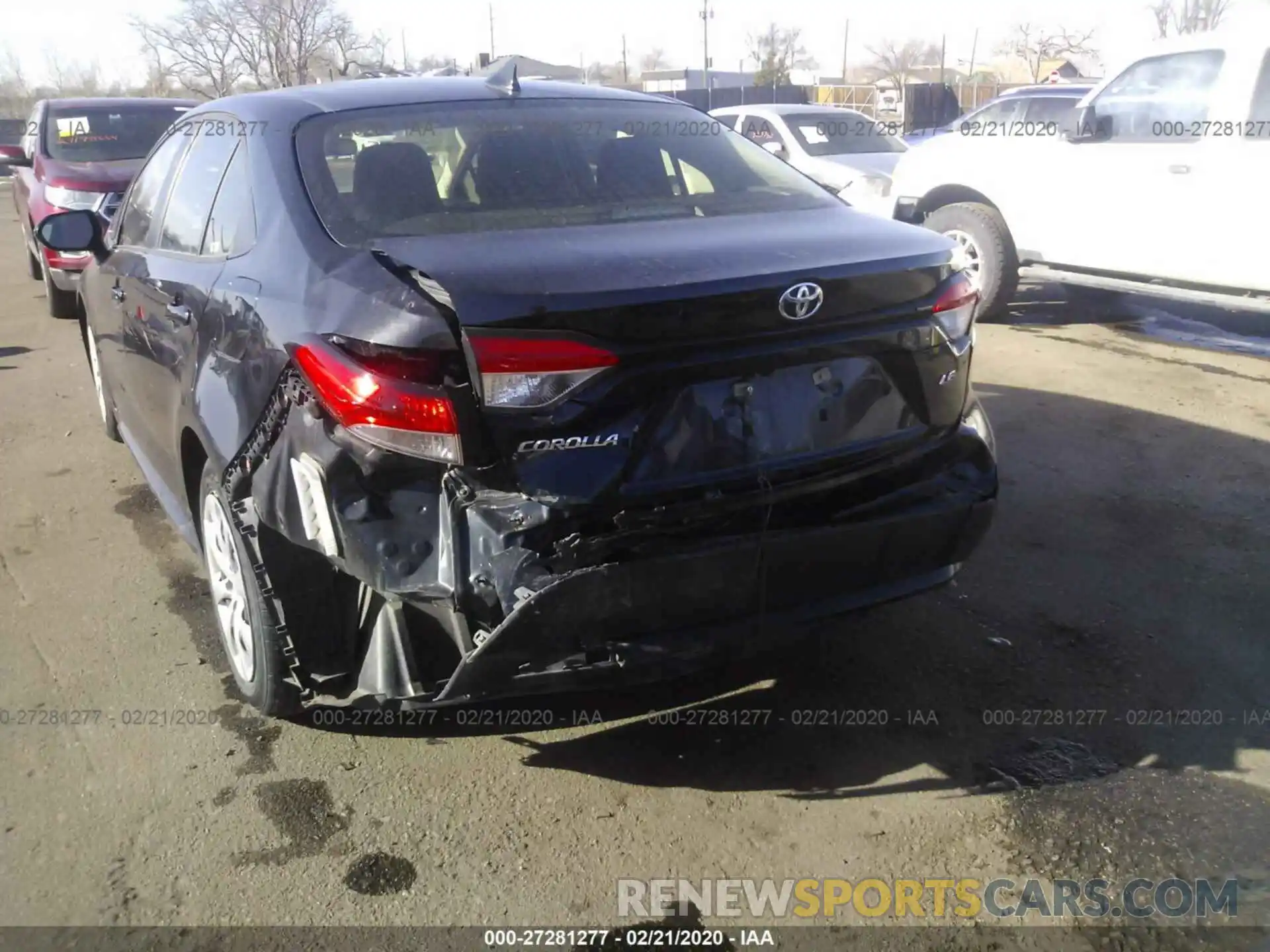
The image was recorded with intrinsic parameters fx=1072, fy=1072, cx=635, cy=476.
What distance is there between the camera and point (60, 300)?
8922 millimetres

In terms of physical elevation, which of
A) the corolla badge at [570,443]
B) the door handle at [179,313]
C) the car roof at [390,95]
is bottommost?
the corolla badge at [570,443]

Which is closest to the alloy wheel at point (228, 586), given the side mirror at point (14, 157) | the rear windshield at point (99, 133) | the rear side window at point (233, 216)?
the rear side window at point (233, 216)

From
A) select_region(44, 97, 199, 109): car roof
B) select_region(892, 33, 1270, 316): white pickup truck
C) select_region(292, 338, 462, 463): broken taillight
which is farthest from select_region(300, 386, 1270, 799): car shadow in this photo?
select_region(44, 97, 199, 109): car roof

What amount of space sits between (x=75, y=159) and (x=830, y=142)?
7258mm

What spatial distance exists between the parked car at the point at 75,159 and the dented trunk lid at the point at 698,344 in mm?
6949

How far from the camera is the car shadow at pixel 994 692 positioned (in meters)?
2.92

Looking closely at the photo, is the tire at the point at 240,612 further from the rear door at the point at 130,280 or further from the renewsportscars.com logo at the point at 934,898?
the renewsportscars.com logo at the point at 934,898

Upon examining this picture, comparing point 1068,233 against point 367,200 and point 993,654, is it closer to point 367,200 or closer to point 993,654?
point 993,654

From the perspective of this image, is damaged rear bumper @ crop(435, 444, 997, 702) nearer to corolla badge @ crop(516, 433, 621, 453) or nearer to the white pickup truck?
corolla badge @ crop(516, 433, 621, 453)

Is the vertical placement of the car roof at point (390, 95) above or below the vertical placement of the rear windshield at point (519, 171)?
above

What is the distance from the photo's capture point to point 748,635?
8.23ft

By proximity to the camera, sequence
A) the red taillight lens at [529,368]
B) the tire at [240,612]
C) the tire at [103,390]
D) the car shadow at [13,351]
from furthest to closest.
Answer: the car shadow at [13,351] < the tire at [103,390] < the tire at [240,612] < the red taillight lens at [529,368]

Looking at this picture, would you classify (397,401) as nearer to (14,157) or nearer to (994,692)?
(994,692)

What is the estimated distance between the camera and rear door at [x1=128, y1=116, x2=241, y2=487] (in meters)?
3.17
